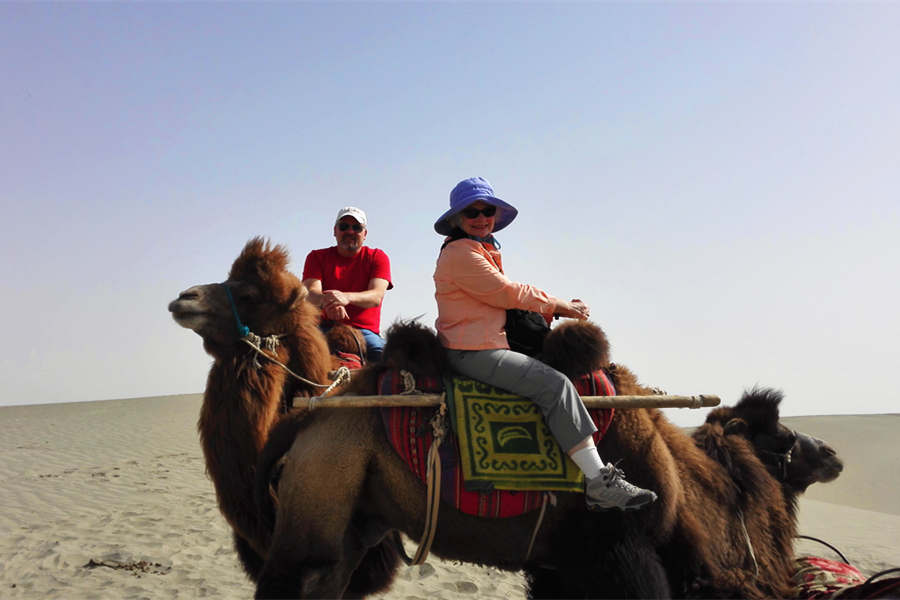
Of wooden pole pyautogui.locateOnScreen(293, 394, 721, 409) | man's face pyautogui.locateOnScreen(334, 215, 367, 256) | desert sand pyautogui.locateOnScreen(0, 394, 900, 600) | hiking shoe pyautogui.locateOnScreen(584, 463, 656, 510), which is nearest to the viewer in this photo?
hiking shoe pyautogui.locateOnScreen(584, 463, 656, 510)

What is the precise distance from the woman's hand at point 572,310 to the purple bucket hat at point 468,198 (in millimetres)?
637

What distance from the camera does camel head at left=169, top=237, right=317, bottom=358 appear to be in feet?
14.1

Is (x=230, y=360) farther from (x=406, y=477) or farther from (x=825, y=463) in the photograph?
(x=825, y=463)

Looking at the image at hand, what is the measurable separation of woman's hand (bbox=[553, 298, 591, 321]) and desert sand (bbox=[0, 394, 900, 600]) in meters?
4.69

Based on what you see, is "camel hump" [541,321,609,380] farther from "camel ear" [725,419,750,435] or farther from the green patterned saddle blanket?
"camel ear" [725,419,750,435]

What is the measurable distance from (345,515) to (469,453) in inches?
27.0

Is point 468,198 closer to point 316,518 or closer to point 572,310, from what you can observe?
point 572,310

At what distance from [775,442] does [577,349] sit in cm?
203

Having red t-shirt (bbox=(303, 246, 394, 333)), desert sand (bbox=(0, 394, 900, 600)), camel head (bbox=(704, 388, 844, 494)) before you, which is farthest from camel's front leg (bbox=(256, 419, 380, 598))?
desert sand (bbox=(0, 394, 900, 600))

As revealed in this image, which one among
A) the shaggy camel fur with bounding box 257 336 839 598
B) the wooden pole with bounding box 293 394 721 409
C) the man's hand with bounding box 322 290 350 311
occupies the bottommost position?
the shaggy camel fur with bounding box 257 336 839 598

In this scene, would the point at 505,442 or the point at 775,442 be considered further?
the point at 775,442

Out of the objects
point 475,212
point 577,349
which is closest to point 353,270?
point 475,212

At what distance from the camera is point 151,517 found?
1105cm

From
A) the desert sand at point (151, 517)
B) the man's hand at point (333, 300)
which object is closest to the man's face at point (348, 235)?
the man's hand at point (333, 300)
